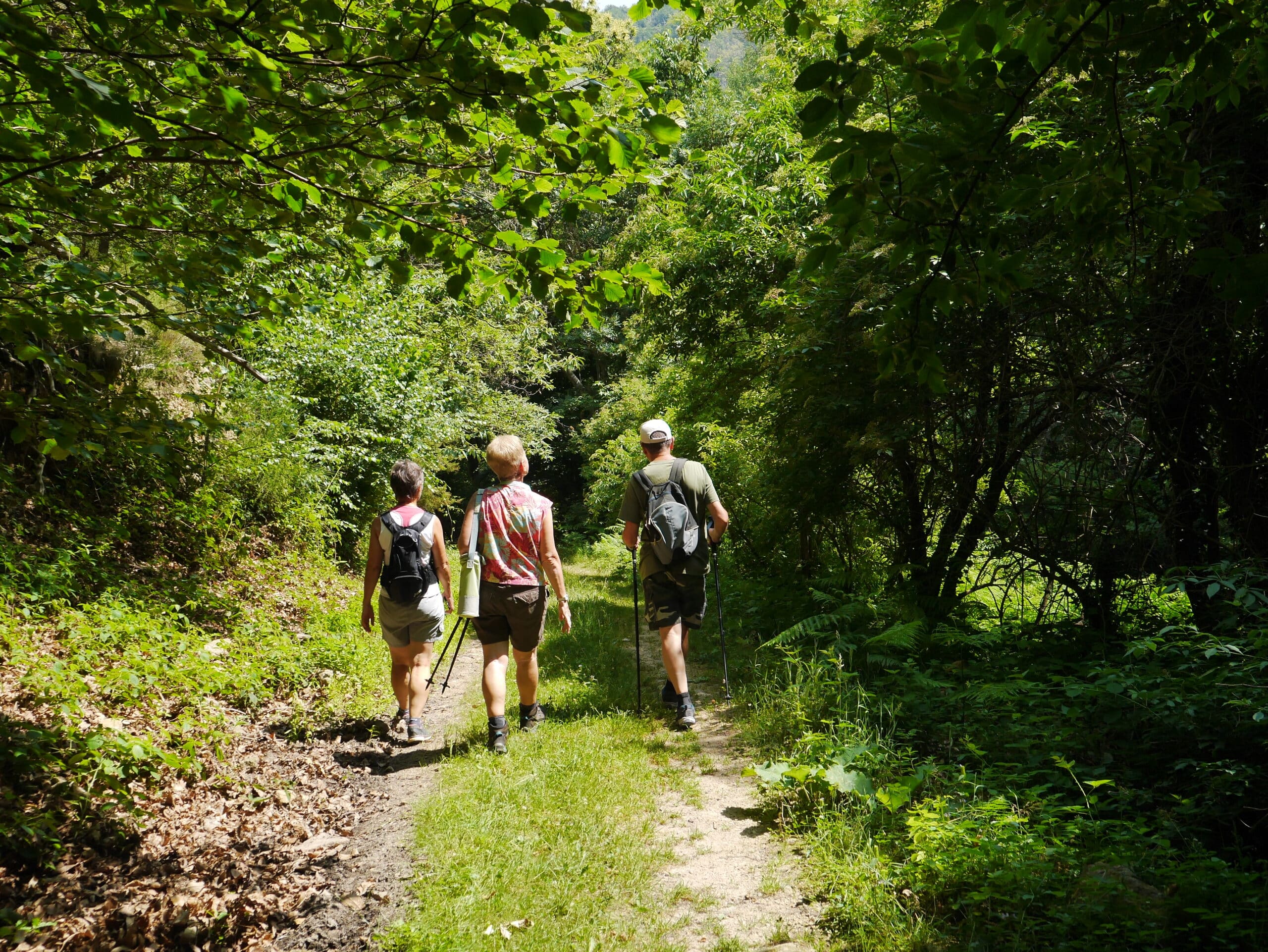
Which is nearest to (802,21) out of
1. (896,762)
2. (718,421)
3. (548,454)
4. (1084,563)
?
(896,762)

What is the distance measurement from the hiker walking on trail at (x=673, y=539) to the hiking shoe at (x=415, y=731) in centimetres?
188

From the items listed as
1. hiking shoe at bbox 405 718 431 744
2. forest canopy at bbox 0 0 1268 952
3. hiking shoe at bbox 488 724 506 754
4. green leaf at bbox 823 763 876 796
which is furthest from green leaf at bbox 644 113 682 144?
hiking shoe at bbox 405 718 431 744

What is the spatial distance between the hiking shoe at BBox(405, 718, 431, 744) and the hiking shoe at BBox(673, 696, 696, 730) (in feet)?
6.22

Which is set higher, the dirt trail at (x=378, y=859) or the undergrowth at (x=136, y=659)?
the undergrowth at (x=136, y=659)

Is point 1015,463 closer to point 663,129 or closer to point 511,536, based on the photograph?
point 511,536

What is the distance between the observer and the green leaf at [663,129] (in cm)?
266

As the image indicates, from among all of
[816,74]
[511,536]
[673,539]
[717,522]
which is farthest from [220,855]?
[816,74]

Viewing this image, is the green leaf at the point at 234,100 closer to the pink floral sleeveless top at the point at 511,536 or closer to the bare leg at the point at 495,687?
the pink floral sleeveless top at the point at 511,536

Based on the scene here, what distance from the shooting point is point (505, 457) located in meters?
5.66

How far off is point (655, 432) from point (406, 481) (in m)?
1.95

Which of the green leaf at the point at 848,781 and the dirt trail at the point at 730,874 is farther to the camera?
the green leaf at the point at 848,781

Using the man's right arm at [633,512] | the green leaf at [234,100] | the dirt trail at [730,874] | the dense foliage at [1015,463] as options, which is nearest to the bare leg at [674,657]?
the dense foliage at [1015,463]

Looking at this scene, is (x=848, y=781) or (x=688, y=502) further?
(x=688, y=502)

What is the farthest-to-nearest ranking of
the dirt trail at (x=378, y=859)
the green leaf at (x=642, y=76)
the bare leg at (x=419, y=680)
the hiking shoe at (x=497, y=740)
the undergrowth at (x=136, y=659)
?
1. the bare leg at (x=419, y=680)
2. the hiking shoe at (x=497, y=740)
3. the undergrowth at (x=136, y=659)
4. the dirt trail at (x=378, y=859)
5. the green leaf at (x=642, y=76)
